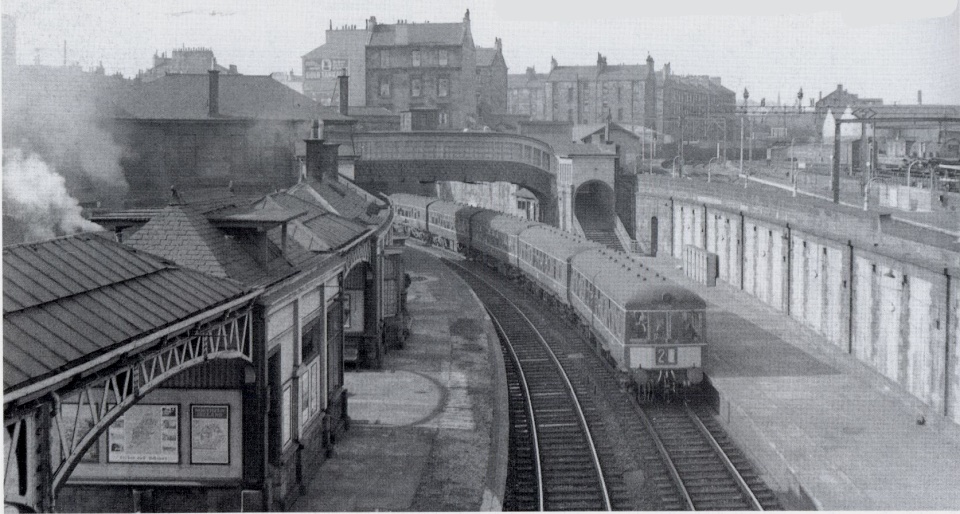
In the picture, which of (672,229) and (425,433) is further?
(672,229)

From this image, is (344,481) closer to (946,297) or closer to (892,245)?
Answer: (946,297)

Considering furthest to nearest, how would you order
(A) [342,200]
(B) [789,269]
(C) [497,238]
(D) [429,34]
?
(D) [429,34], (C) [497,238], (B) [789,269], (A) [342,200]

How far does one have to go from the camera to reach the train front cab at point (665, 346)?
24.1 meters

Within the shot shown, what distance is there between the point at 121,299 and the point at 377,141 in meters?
41.1

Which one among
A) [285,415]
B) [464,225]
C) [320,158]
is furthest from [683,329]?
[464,225]

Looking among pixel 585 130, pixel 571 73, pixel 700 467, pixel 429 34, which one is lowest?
pixel 700 467

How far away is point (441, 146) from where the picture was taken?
52875mm

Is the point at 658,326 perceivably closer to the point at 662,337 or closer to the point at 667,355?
the point at 662,337

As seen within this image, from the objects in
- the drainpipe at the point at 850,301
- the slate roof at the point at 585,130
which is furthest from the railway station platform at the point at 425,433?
the slate roof at the point at 585,130

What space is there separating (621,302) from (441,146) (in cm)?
2953

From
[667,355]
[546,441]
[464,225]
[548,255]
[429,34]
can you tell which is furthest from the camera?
[429,34]

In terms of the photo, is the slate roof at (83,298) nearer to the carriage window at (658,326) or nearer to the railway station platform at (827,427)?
the railway station platform at (827,427)

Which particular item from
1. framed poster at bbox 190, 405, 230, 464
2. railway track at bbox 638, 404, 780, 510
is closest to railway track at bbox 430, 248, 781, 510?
railway track at bbox 638, 404, 780, 510

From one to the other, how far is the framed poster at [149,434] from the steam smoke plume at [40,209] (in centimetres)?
397
